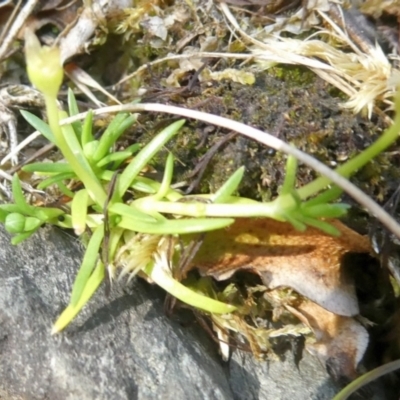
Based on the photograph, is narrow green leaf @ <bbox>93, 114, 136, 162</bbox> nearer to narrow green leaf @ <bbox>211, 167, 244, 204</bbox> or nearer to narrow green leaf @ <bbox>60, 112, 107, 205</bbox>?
narrow green leaf @ <bbox>60, 112, 107, 205</bbox>

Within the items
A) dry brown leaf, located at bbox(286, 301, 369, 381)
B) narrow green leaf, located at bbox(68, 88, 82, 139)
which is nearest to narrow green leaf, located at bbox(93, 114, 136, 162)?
narrow green leaf, located at bbox(68, 88, 82, 139)

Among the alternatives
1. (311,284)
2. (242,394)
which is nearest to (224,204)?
(311,284)

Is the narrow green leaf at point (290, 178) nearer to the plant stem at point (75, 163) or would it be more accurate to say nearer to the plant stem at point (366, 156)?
the plant stem at point (366, 156)

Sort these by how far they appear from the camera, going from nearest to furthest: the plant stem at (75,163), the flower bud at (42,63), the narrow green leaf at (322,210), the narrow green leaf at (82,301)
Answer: the flower bud at (42,63), the plant stem at (75,163), the narrow green leaf at (322,210), the narrow green leaf at (82,301)

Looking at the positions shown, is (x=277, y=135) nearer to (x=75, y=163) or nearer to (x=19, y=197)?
(x=75, y=163)

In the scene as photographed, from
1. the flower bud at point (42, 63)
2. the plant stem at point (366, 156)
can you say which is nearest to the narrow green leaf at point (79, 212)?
the flower bud at point (42, 63)

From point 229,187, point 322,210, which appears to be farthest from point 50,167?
point 322,210
